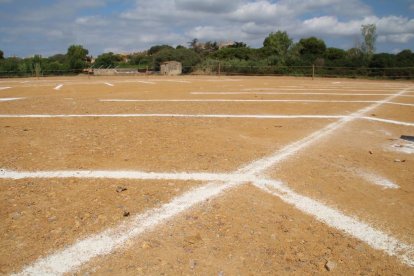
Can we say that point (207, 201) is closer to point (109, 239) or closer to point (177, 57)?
point (109, 239)

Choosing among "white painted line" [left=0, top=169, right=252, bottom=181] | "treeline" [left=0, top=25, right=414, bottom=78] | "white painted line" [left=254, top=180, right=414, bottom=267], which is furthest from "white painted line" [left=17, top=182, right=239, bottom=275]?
"treeline" [left=0, top=25, right=414, bottom=78]

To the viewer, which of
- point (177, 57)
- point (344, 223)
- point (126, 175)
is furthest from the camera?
point (177, 57)

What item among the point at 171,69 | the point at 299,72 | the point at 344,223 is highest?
the point at 171,69

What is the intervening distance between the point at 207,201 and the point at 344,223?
4.18ft

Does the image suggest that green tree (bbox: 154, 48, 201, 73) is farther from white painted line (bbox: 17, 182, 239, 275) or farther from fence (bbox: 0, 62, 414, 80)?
white painted line (bbox: 17, 182, 239, 275)

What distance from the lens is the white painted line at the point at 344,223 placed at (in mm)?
2668

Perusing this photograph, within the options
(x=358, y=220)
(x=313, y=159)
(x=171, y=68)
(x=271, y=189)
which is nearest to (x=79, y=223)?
(x=271, y=189)

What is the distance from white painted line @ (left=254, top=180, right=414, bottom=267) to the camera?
267 cm

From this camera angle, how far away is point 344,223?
9.98 feet

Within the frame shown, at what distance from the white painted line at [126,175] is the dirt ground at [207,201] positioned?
106mm

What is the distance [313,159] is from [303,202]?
1.44 m

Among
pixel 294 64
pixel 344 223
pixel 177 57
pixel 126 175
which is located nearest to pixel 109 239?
pixel 126 175

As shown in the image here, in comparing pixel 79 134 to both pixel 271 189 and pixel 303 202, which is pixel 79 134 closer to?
pixel 271 189

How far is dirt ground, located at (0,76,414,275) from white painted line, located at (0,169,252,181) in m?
0.11
